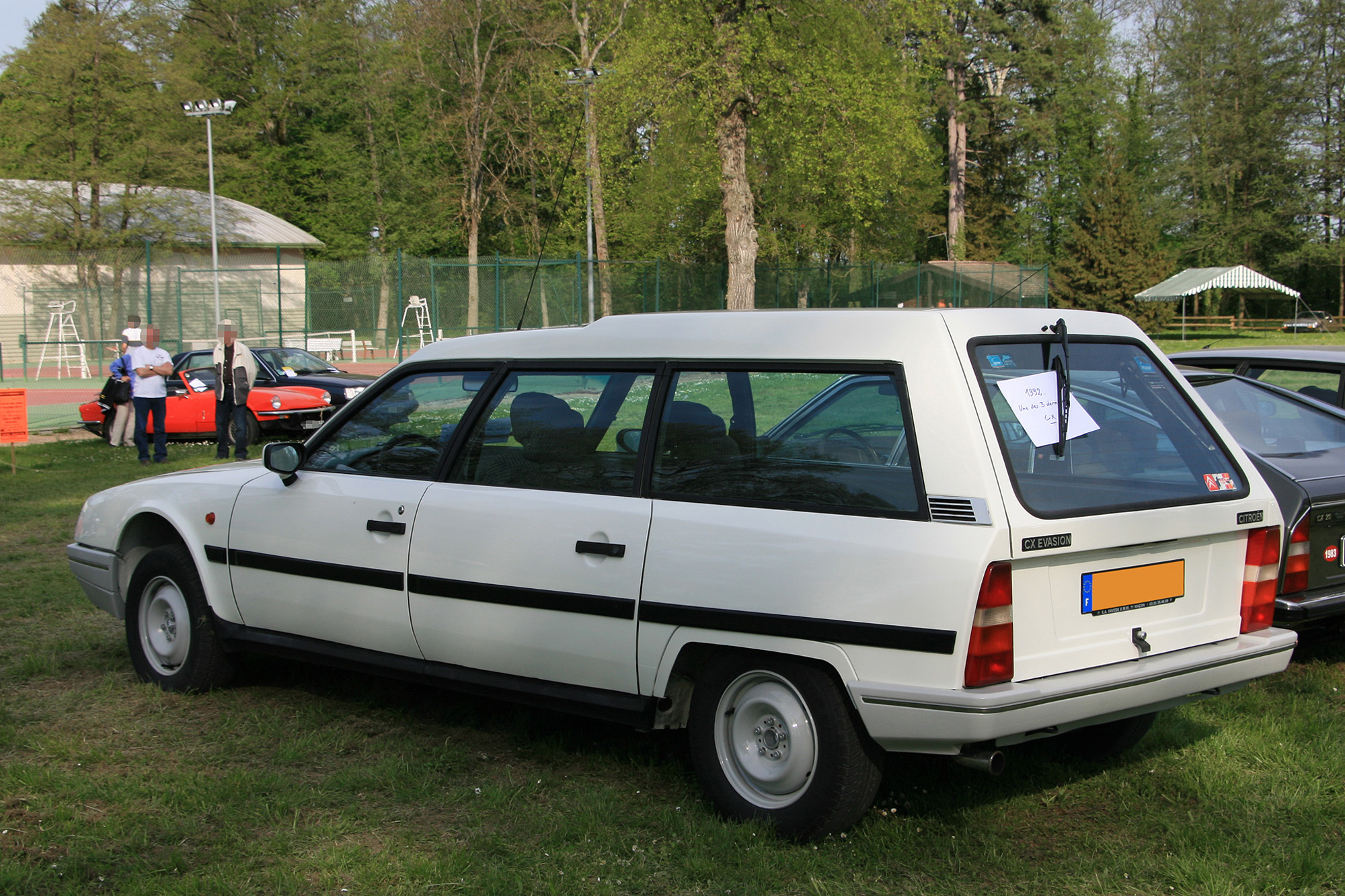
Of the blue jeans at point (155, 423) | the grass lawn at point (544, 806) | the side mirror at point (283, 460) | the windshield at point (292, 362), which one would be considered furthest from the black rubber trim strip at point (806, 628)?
the windshield at point (292, 362)

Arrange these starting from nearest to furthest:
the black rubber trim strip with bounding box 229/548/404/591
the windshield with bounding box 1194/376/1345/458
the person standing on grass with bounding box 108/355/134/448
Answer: the black rubber trim strip with bounding box 229/548/404/591, the windshield with bounding box 1194/376/1345/458, the person standing on grass with bounding box 108/355/134/448

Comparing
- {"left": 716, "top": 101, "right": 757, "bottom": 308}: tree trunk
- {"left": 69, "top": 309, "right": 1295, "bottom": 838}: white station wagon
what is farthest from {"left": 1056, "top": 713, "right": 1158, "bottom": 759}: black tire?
{"left": 716, "top": 101, "right": 757, "bottom": 308}: tree trunk

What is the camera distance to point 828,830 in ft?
11.6

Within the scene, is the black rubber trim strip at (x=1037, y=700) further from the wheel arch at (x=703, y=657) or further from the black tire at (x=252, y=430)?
the black tire at (x=252, y=430)

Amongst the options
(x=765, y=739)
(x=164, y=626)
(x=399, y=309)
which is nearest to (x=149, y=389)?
(x=164, y=626)

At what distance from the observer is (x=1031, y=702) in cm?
324

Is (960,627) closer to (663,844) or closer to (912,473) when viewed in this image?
(912,473)

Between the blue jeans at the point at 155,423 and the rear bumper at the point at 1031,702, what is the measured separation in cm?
1319

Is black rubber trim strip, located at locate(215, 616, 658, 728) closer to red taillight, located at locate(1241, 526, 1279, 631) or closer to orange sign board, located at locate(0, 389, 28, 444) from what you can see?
red taillight, located at locate(1241, 526, 1279, 631)

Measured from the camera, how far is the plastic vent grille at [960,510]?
127 inches

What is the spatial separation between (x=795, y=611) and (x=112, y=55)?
38656mm

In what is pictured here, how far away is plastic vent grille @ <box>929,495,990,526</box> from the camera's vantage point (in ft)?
10.6

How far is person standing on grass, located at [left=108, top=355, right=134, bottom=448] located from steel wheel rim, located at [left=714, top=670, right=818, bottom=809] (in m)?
14.0

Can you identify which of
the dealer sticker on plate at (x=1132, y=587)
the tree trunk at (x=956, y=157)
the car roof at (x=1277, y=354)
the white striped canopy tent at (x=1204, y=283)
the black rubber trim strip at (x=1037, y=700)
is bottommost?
the black rubber trim strip at (x=1037, y=700)
